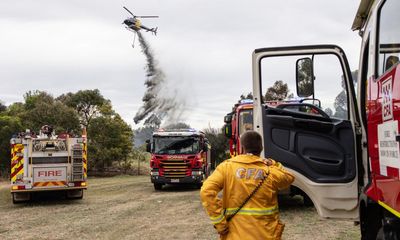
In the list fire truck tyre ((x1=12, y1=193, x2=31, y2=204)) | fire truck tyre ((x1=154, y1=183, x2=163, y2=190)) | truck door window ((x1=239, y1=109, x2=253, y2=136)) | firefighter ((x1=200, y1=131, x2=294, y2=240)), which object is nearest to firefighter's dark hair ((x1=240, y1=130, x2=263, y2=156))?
firefighter ((x1=200, y1=131, x2=294, y2=240))

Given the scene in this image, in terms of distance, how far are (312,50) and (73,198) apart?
12.3 meters

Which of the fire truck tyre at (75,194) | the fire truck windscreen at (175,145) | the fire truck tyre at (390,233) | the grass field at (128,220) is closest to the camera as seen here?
the fire truck tyre at (390,233)

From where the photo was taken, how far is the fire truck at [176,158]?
60.7 feet

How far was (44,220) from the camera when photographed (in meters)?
11.2

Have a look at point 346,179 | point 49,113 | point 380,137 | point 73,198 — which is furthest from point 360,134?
point 49,113

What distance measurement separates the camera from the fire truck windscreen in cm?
1884

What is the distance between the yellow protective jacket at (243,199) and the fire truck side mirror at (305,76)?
125 centimetres

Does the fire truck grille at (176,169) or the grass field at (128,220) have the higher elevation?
the fire truck grille at (176,169)

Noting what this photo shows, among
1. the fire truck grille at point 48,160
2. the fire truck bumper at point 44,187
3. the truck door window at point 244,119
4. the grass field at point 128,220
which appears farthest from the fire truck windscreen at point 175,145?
the truck door window at point 244,119

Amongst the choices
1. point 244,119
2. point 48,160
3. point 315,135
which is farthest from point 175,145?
point 315,135

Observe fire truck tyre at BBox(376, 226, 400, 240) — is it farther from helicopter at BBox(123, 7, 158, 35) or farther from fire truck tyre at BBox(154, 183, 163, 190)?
helicopter at BBox(123, 7, 158, 35)

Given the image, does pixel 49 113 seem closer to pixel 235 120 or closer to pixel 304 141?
pixel 235 120

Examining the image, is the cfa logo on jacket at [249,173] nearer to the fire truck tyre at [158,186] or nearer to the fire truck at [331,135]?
the fire truck at [331,135]

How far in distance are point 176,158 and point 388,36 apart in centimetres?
1550
